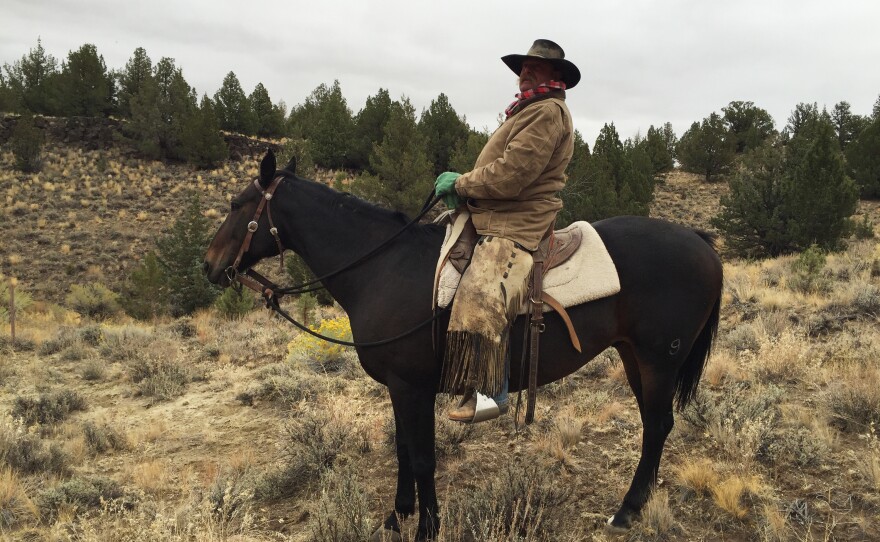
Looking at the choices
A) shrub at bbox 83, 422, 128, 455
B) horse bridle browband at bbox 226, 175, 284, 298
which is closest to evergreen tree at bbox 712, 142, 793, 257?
horse bridle browband at bbox 226, 175, 284, 298

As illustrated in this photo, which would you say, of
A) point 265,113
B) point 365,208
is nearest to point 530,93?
point 365,208

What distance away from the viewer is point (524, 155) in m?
2.84

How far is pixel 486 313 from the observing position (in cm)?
287

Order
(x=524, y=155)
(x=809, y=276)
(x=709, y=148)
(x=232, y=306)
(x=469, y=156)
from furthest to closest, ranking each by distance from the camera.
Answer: (x=709, y=148) < (x=469, y=156) < (x=232, y=306) < (x=809, y=276) < (x=524, y=155)

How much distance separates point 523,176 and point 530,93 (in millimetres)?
563

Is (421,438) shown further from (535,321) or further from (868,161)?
(868,161)

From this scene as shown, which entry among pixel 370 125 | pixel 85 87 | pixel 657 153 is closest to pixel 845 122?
pixel 657 153

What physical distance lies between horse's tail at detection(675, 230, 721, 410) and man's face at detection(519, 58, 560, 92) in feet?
5.30

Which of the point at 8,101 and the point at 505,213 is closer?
the point at 505,213

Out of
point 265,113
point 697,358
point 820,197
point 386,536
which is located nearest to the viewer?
point 386,536

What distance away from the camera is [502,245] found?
2980mm

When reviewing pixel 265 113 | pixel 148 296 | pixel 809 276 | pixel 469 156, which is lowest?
pixel 148 296

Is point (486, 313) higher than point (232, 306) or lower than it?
higher

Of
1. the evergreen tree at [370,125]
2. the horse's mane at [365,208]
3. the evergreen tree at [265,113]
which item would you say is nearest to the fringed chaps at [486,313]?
the horse's mane at [365,208]
